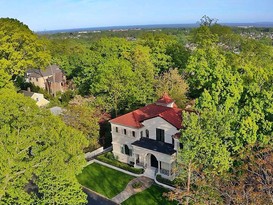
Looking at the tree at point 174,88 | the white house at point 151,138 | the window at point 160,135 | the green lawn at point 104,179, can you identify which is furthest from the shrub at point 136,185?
the tree at point 174,88

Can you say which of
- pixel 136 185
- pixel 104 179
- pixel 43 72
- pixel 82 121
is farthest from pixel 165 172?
pixel 43 72

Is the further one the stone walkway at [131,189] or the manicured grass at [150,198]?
the stone walkway at [131,189]

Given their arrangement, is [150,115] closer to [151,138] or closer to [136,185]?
[151,138]

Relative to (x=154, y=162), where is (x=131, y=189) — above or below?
Result: below

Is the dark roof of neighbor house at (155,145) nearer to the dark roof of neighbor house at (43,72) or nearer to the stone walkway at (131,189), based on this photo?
the stone walkway at (131,189)

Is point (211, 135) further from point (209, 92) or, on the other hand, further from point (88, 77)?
point (88, 77)

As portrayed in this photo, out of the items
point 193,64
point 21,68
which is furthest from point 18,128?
point 21,68
